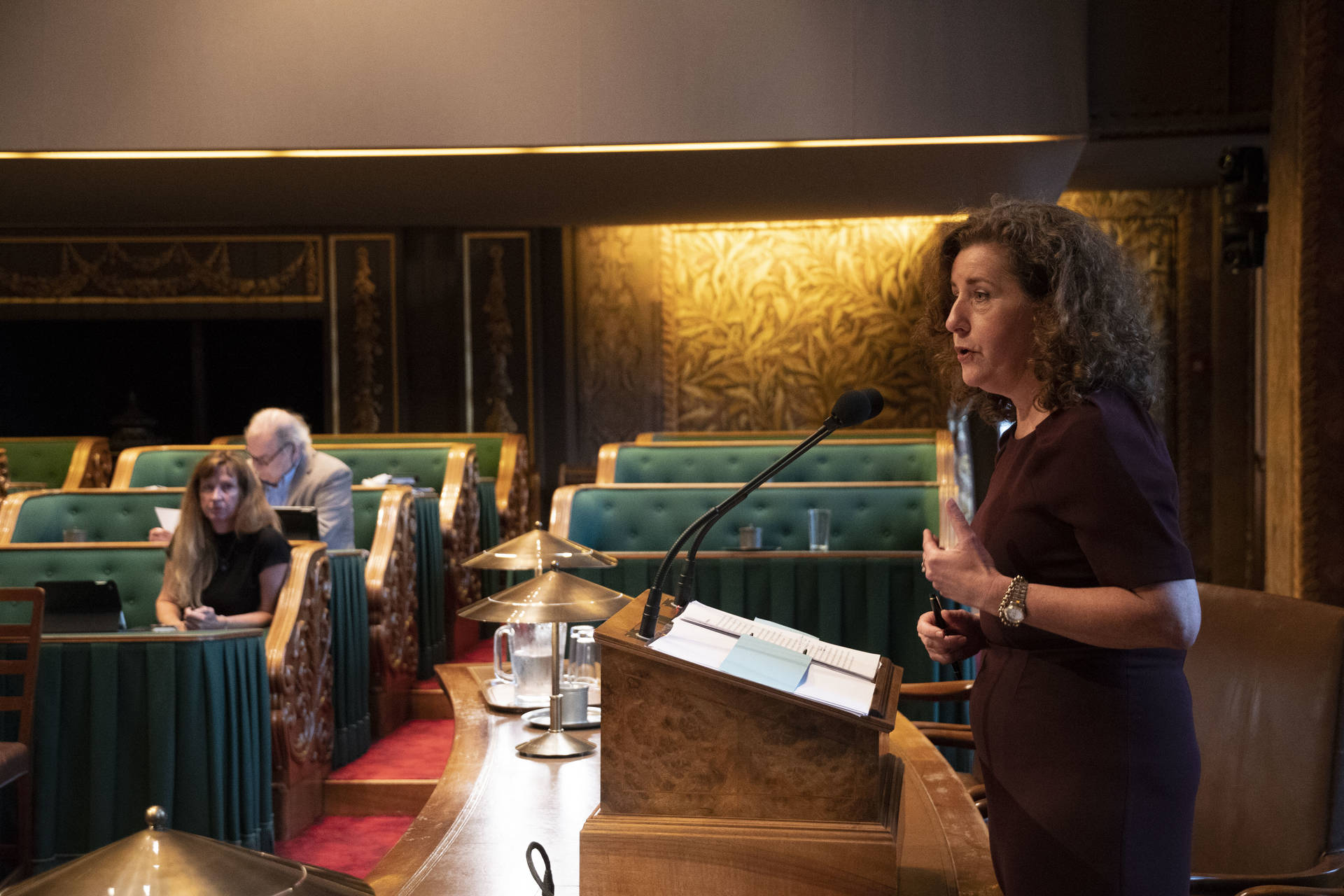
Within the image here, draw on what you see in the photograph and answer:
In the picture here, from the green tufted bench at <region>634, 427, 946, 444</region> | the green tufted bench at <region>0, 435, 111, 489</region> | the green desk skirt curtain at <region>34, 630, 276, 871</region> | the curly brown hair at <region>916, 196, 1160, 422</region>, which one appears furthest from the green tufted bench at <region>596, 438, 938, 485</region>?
the green tufted bench at <region>0, 435, 111, 489</region>

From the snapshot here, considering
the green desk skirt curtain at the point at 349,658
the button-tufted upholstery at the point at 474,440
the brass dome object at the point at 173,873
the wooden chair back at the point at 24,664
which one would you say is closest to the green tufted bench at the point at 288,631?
the green desk skirt curtain at the point at 349,658

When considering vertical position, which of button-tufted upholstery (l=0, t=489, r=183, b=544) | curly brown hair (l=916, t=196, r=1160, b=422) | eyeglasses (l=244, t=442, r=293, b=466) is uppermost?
curly brown hair (l=916, t=196, r=1160, b=422)

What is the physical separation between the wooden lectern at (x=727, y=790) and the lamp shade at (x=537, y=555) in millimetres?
931

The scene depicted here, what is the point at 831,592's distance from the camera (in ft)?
13.6

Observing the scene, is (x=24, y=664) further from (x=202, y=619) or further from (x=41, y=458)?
(x=41, y=458)

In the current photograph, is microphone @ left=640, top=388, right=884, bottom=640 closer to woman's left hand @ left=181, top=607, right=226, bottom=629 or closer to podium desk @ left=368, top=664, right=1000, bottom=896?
podium desk @ left=368, top=664, right=1000, bottom=896

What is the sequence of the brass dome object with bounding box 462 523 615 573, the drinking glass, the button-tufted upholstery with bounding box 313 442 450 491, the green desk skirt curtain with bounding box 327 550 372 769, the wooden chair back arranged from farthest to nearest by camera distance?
the button-tufted upholstery with bounding box 313 442 450 491 → the drinking glass → the green desk skirt curtain with bounding box 327 550 372 769 → the wooden chair back → the brass dome object with bounding box 462 523 615 573

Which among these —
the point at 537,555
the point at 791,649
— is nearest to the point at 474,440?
the point at 537,555

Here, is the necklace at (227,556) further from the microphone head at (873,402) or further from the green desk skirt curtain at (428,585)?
the microphone head at (873,402)

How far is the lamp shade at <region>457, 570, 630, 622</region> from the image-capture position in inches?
71.8

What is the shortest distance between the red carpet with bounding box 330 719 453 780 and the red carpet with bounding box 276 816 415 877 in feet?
0.50

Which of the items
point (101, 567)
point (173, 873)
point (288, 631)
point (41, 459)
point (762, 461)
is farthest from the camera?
point (41, 459)

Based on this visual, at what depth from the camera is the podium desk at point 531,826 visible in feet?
4.17

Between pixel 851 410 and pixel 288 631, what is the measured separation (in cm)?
269
